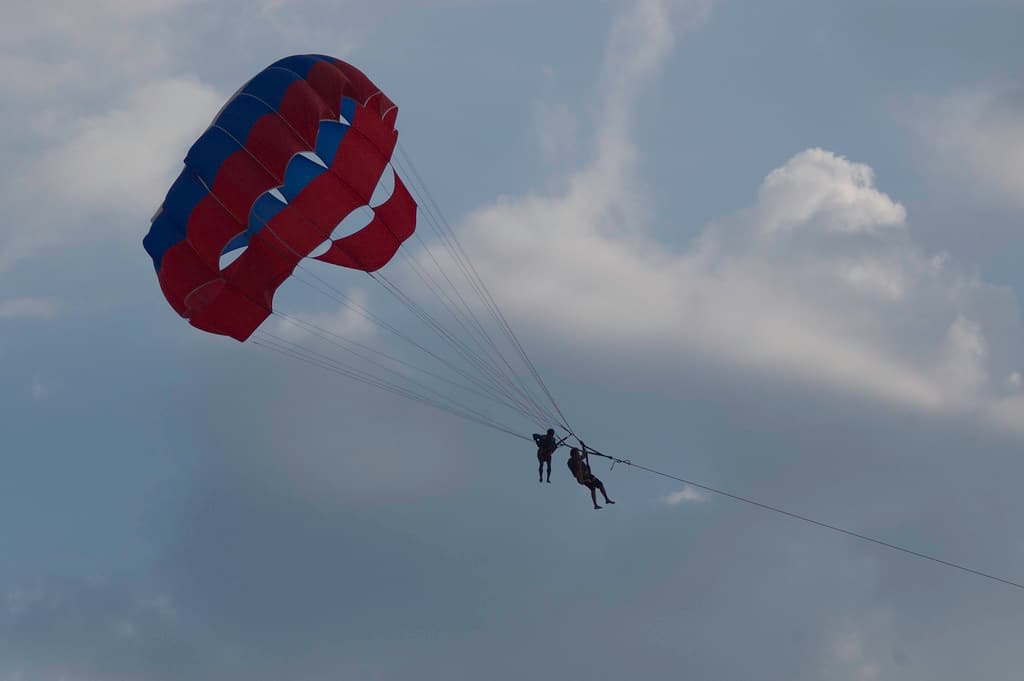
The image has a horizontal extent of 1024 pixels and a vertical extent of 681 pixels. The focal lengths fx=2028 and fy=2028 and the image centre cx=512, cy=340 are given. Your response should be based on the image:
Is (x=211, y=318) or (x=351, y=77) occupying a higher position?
(x=351, y=77)

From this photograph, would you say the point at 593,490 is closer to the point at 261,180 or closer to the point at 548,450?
the point at 548,450

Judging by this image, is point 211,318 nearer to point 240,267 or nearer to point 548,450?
point 240,267

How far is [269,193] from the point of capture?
132 ft

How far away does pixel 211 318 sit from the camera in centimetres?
4009

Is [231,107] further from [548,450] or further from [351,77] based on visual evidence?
[548,450]

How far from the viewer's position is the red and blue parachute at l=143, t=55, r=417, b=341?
1551 inches

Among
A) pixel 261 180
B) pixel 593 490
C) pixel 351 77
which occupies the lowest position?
pixel 593 490

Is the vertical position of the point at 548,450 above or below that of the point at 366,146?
below

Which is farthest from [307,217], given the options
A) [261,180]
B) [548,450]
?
[548,450]

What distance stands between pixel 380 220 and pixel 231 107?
3.77m

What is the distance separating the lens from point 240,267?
40344mm

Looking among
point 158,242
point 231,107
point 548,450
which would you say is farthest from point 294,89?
point 548,450

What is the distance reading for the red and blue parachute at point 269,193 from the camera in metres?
39.4

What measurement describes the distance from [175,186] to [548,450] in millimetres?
9027
